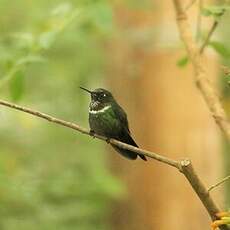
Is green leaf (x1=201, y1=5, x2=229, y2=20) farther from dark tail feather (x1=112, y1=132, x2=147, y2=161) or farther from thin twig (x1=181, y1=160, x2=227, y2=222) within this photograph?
thin twig (x1=181, y1=160, x2=227, y2=222)

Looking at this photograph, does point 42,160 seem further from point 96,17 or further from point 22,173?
point 96,17

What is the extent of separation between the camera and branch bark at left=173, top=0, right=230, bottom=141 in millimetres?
2301

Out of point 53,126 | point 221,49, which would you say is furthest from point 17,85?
point 53,126

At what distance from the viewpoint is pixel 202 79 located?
2518 mm

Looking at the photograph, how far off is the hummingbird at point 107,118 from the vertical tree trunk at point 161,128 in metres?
2.77

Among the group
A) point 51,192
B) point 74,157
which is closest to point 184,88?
point 51,192

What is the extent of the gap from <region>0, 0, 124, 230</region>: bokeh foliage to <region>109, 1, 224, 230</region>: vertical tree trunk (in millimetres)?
271

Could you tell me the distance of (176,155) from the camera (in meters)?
5.63

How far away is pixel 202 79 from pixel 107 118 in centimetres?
40

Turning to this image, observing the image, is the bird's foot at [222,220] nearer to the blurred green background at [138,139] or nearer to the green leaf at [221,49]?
the green leaf at [221,49]

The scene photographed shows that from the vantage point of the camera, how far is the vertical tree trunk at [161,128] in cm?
564

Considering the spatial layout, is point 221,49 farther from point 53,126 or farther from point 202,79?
point 53,126

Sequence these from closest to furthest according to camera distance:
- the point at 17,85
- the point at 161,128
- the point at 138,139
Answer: the point at 17,85 < the point at 161,128 < the point at 138,139

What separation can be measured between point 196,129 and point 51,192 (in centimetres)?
117
